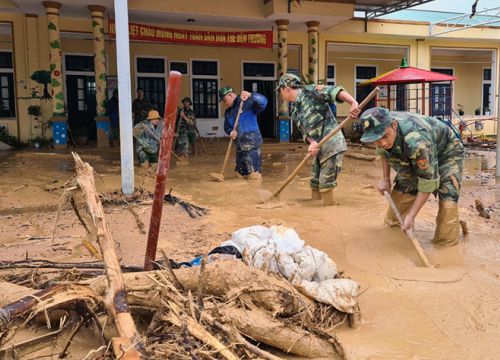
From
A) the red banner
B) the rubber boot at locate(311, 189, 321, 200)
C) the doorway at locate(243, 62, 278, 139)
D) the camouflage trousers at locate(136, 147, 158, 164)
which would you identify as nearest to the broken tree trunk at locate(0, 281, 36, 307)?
the rubber boot at locate(311, 189, 321, 200)

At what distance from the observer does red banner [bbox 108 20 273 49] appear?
37.7 ft

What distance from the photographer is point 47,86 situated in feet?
40.0

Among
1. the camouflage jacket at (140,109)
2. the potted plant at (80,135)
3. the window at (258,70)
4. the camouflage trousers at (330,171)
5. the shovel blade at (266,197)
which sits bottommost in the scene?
the shovel blade at (266,197)

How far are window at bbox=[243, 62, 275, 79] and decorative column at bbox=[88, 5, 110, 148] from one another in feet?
17.5

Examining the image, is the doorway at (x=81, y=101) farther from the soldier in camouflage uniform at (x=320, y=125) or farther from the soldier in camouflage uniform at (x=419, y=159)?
the soldier in camouflage uniform at (x=419, y=159)

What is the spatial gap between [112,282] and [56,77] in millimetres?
9956

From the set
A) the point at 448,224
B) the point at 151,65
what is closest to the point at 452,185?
the point at 448,224

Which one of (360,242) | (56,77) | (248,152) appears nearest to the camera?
(360,242)

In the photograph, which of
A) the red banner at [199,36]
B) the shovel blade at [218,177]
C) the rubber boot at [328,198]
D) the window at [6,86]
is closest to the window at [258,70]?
the red banner at [199,36]

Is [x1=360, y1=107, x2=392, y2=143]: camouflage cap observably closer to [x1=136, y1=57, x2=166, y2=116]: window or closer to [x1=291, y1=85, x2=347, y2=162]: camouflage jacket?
[x1=291, y1=85, x2=347, y2=162]: camouflage jacket

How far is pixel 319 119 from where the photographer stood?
5.34 metres

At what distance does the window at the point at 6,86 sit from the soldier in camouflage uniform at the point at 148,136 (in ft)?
21.4

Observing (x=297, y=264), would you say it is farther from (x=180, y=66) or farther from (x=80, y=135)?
(x=180, y=66)

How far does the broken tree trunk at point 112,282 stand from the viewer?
6.23 ft
